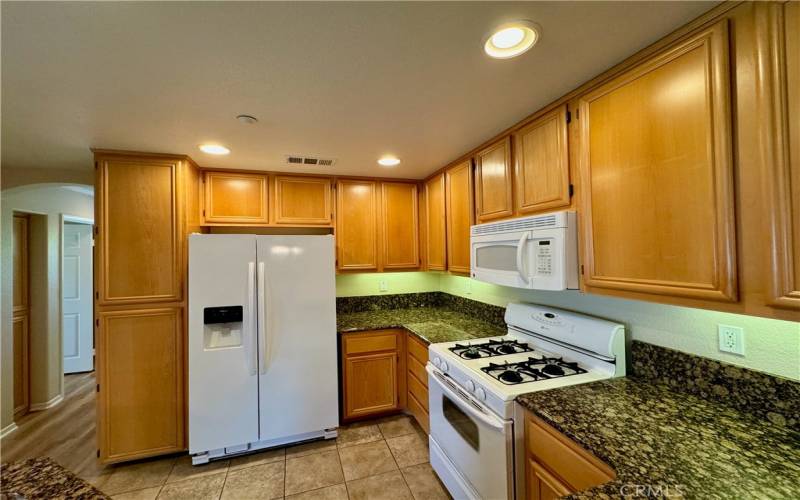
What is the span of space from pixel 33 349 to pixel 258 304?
2782 millimetres

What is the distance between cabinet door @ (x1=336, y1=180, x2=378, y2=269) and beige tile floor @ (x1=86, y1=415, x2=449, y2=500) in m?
1.54

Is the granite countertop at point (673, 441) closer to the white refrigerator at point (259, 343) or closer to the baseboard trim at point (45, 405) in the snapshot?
the white refrigerator at point (259, 343)

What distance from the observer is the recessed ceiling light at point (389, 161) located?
98.1 inches

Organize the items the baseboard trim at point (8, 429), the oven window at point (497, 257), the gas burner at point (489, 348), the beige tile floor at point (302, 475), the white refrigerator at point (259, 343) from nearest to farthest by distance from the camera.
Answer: the oven window at point (497, 257) < the gas burner at point (489, 348) < the beige tile floor at point (302, 475) < the white refrigerator at point (259, 343) < the baseboard trim at point (8, 429)

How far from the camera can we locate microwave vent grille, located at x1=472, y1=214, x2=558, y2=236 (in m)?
1.54

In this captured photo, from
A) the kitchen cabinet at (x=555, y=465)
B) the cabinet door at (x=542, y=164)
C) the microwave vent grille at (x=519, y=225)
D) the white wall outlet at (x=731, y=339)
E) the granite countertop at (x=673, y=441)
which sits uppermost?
the cabinet door at (x=542, y=164)

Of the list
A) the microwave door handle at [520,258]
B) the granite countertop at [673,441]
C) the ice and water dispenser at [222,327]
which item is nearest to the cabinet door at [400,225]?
the ice and water dispenser at [222,327]

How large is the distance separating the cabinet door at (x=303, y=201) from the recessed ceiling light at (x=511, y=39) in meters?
2.10

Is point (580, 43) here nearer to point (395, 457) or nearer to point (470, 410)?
point (470, 410)

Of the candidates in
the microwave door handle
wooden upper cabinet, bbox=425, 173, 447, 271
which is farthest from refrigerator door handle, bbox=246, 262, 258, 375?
the microwave door handle

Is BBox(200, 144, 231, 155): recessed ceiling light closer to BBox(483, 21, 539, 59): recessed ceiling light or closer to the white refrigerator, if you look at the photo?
the white refrigerator

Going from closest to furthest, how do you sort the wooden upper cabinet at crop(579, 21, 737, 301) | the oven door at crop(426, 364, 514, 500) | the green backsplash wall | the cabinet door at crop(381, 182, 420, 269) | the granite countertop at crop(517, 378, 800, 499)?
the granite countertop at crop(517, 378, 800, 499) < the wooden upper cabinet at crop(579, 21, 737, 301) < the green backsplash wall < the oven door at crop(426, 364, 514, 500) < the cabinet door at crop(381, 182, 420, 269)

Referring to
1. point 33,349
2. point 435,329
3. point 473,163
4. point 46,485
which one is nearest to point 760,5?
point 473,163

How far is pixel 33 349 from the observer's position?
3102mm
